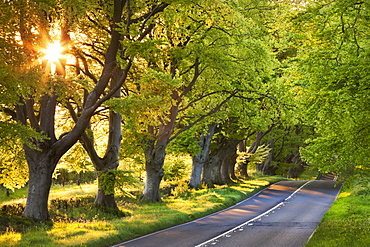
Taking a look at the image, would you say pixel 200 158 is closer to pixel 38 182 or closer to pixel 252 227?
pixel 252 227

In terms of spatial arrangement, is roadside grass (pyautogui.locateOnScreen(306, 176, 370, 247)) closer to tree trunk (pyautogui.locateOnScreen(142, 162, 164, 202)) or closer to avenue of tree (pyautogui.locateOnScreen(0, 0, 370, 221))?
avenue of tree (pyautogui.locateOnScreen(0, 0, 370, 221))

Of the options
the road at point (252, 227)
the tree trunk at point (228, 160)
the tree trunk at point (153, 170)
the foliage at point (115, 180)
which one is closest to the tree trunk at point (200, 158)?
the tree trunk at point (228, 160)

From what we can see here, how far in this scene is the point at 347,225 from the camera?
53.8 feet

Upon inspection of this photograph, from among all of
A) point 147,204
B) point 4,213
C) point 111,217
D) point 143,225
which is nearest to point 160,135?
point 147,204

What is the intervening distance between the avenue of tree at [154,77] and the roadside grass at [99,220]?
118cm

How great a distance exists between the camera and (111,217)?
19250mm

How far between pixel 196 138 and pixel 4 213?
1941 cm

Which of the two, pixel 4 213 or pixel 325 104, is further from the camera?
pixel 4 213

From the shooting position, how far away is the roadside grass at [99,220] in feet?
43.9

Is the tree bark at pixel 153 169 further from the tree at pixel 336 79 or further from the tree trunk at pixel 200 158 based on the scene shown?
the tree at pixel 336 79

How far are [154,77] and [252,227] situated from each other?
7.62m

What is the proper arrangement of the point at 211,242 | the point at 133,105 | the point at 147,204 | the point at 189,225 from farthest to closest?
the point at 147,204, the point at 189,225, the point at 133,105, the point at 211,242

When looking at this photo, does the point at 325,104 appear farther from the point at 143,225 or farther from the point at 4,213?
the point at 4,213

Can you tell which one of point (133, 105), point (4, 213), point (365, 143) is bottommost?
point (4, 213)
